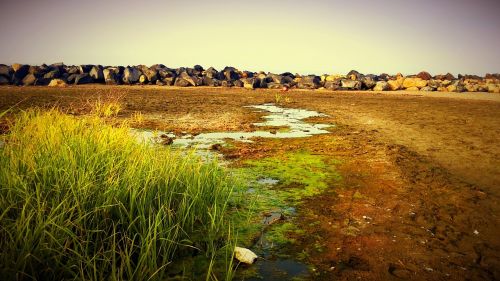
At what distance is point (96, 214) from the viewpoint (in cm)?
259

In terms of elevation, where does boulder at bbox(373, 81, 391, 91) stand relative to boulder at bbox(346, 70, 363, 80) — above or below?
below

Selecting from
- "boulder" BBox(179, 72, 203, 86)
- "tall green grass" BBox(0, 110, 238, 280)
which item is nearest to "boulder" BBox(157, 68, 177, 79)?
"boulder" BBox(179, 72, 203, 86)

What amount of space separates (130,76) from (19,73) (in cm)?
788

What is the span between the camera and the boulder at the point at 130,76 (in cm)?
2878

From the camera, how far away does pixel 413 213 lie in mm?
3643

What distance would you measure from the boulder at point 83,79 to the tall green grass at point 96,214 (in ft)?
84.1

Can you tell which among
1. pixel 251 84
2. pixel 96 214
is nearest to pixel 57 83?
pixel 251 84

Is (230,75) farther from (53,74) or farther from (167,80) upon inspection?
(53,74)

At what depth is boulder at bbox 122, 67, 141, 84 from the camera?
28.8 m

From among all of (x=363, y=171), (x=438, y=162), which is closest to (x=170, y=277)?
(x=363, y=171)

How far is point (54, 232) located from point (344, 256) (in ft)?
7.03

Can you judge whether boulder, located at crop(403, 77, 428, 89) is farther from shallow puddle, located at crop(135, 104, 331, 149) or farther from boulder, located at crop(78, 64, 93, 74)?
boulder, located at crop(78, 64, 93, 74)

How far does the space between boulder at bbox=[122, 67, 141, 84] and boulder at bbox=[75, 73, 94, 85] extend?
2.60m

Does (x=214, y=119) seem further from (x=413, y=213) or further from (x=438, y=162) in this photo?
(x=413, y=213)
